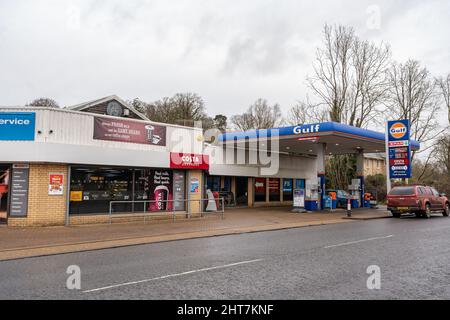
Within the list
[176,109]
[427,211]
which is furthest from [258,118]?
[427,211]

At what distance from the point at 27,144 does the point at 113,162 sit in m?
3.37

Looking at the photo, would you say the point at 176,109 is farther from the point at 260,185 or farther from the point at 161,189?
the point at 161,189

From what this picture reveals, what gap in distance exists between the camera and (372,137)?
81.5ft

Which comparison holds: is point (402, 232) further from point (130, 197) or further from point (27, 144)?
point (27, 144)

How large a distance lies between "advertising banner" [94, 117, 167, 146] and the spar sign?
49.0 feet

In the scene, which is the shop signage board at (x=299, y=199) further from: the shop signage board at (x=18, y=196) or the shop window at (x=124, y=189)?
the shop signage board at (x=18, y=196)

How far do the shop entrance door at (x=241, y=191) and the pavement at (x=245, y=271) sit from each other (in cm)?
1551

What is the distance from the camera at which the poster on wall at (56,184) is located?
15203 millimetres

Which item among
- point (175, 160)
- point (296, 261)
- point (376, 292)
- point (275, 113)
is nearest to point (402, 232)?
point (296, 261)

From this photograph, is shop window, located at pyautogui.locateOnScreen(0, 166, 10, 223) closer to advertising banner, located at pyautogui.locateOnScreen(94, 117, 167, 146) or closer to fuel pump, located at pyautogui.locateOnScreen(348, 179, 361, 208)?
advertising banner, located at pyautogui.locateOnScreen(94, 117, 167, 146)

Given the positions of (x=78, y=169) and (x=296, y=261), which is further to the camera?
(x=78, y=169)

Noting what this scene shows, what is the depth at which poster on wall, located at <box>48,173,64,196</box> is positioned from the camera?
15.2m

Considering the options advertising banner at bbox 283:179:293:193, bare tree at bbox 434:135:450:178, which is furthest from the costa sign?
bare tree at bbox 434:135:450:178

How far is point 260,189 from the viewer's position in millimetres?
28984
